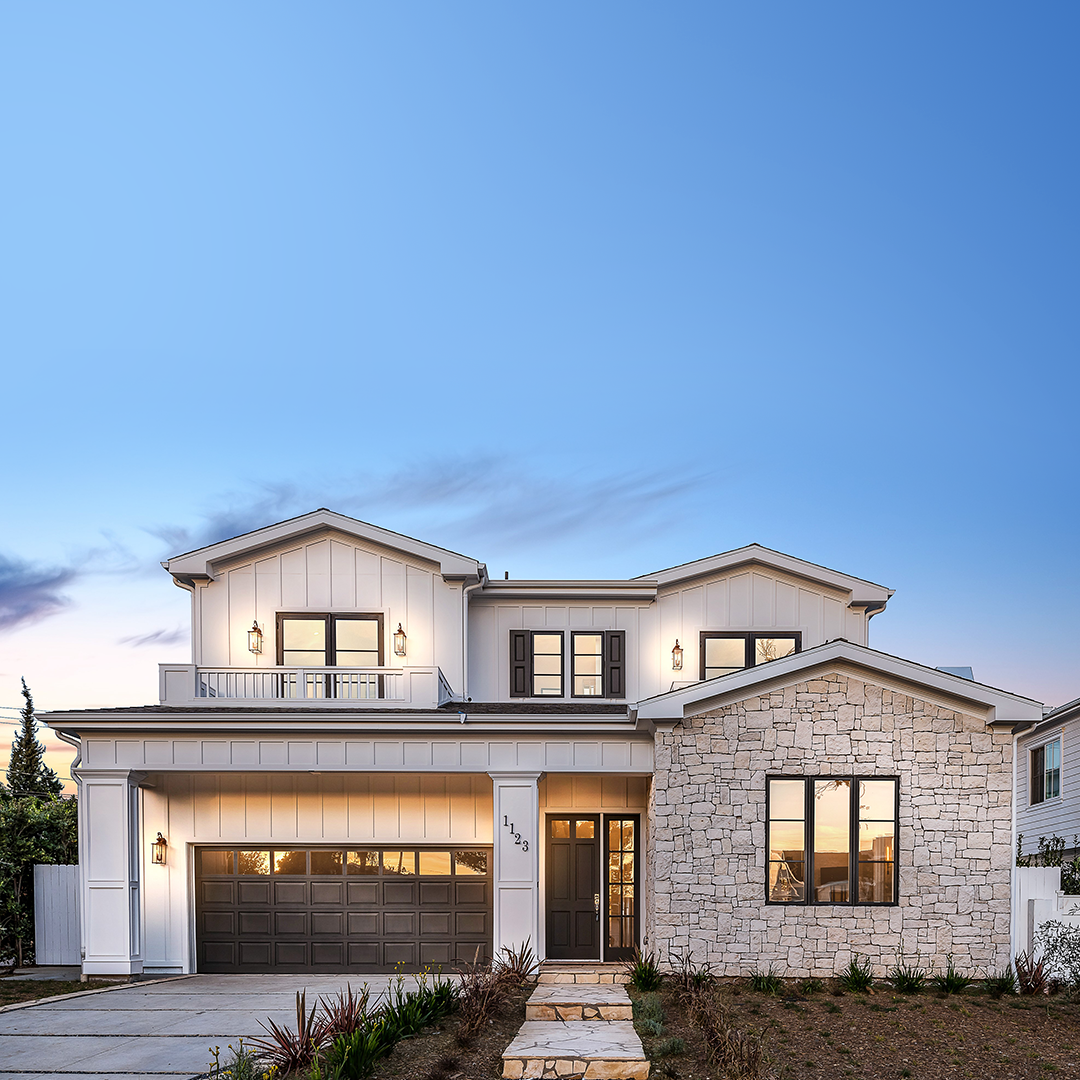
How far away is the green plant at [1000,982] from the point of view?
456 inches

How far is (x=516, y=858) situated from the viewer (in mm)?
12945

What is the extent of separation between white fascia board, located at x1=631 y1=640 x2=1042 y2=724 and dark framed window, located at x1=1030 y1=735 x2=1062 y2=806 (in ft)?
38.6

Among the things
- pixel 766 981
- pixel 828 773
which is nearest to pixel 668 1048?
pixel 766 981

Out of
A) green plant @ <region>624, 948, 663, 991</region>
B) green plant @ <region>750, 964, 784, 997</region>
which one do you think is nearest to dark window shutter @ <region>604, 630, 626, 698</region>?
green plant @ <region>624, 948, 663, 991</region>

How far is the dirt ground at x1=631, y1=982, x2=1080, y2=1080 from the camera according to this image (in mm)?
8172

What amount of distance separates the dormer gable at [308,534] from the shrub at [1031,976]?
9.81m

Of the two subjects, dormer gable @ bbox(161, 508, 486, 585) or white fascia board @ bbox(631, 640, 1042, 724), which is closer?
white fascia board @ bbox(631, 640, 1042, 724)

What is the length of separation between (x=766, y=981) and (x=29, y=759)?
4408 centimetres

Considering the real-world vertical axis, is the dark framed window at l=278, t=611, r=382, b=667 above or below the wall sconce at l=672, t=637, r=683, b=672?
above

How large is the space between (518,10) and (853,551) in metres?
15.9

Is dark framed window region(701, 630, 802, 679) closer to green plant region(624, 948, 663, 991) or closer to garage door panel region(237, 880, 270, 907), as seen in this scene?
green plant region(624, 948, 663, 991)

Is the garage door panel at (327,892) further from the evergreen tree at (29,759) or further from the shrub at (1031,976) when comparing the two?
the evergreen tree at (29,759)

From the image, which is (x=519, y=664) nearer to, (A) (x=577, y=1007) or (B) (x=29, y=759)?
(A) (x=577, y=1007)

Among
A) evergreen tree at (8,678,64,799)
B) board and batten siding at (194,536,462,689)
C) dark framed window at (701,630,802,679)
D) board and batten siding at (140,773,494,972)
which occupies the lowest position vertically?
evergreen tree at (8,678,64,799)
